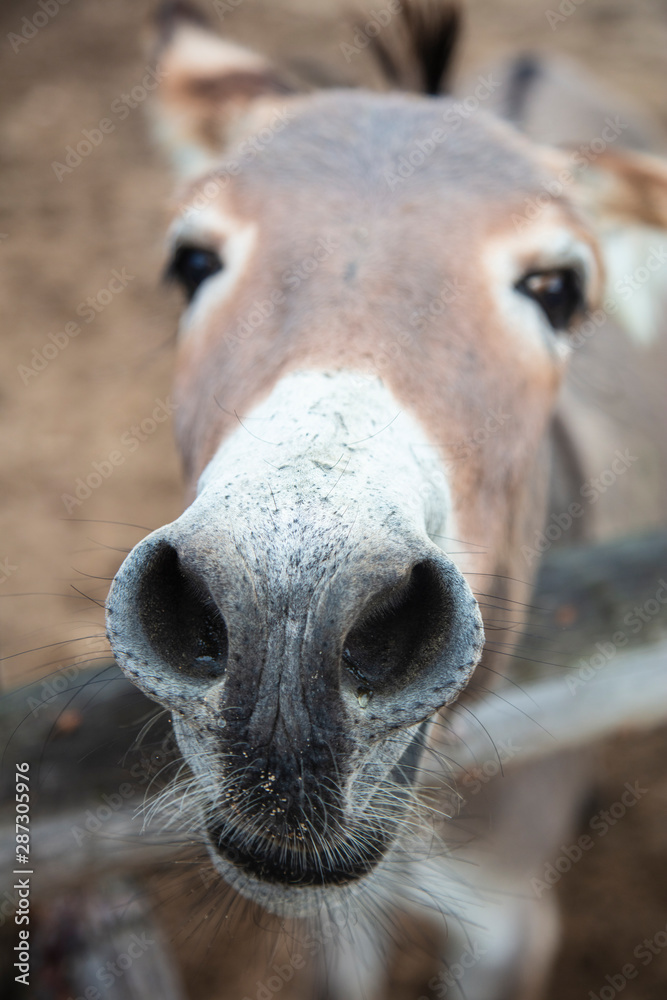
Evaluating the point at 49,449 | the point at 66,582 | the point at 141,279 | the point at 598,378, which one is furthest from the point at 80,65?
the point at 598,378

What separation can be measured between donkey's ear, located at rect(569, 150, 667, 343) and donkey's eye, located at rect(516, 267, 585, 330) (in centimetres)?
45

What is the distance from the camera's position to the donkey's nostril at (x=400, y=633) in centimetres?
99

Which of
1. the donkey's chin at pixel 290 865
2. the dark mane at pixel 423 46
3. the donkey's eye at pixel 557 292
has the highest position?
the dark mane at pixel 423 46

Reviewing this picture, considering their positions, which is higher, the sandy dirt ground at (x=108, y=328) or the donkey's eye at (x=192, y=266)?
the donkey's eye at (x=192, y=266)

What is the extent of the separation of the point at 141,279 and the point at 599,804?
498cm

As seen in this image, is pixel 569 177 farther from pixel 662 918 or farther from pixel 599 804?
pixel 662 918

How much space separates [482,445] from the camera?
155cm

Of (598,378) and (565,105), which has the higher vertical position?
(565,105)

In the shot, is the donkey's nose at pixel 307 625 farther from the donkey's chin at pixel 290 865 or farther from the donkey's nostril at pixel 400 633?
the donkey's chin at pixel 290 865

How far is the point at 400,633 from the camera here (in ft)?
3.42

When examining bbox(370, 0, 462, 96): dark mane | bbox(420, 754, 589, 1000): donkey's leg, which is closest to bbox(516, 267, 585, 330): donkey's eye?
bbox(370, 0, 462, 96): dark mane

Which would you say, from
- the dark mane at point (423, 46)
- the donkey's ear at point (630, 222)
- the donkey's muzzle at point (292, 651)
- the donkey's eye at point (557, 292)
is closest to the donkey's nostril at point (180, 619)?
the donkey's muzzle at point (292, 651)

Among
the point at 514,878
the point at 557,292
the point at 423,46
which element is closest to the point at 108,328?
the point at 423,46

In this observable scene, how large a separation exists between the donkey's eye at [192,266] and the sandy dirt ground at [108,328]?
337 mm
